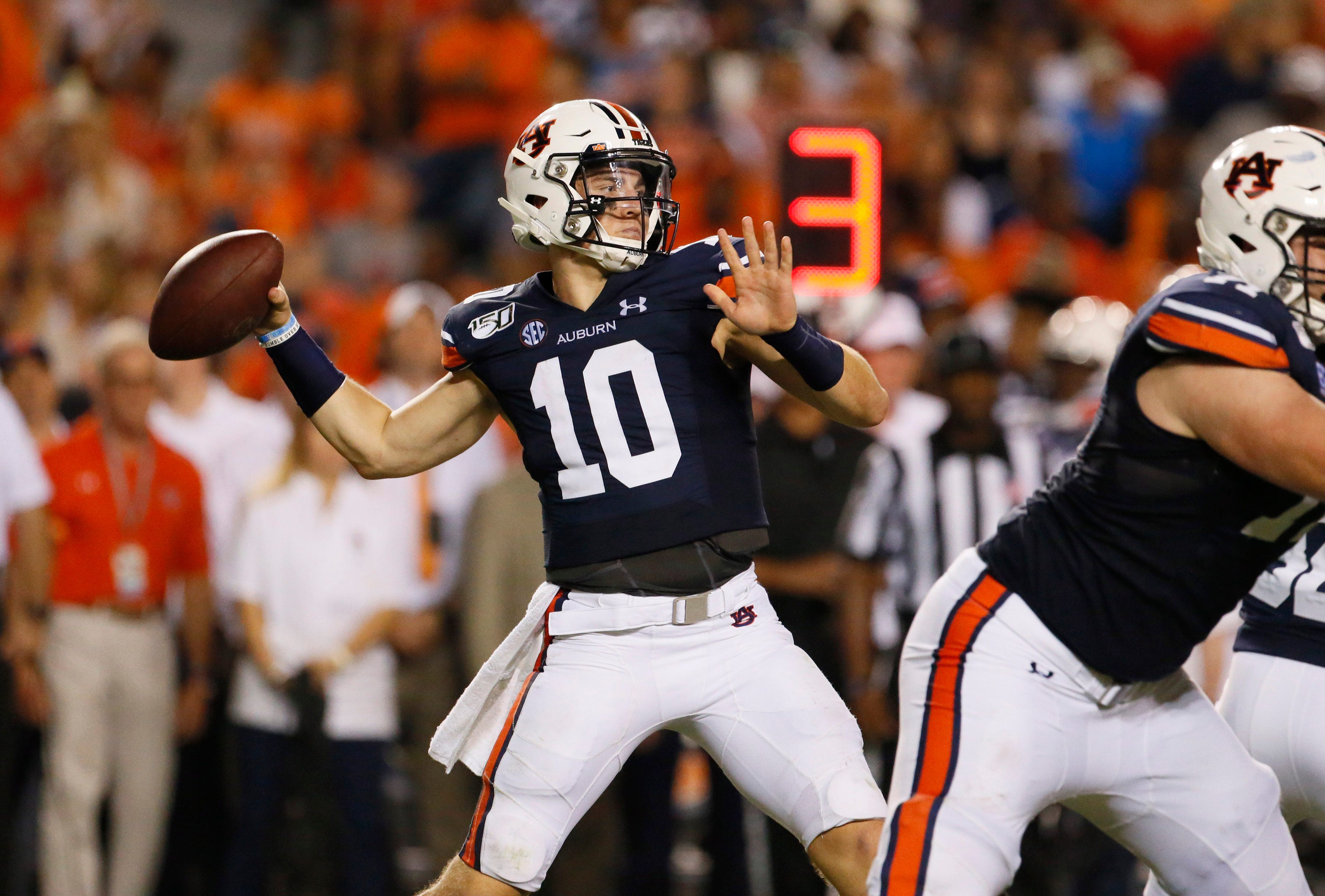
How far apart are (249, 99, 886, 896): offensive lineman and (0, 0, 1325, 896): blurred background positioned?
6.68 feet

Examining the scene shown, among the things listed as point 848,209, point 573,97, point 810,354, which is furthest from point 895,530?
point 573,97

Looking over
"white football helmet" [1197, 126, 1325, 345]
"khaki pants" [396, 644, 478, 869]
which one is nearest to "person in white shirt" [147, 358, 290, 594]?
"khaki pants" [396, 644, 478, 869]

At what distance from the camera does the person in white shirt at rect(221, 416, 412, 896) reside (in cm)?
571

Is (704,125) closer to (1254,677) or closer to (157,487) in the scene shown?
(157,487)

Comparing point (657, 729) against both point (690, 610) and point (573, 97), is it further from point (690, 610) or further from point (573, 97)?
point (573, 97)

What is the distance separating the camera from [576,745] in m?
3.45

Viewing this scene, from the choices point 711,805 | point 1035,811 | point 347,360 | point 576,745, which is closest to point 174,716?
point 711,805

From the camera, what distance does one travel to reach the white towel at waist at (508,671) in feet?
11.7

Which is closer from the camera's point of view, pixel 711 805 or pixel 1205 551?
pixel 1205 551

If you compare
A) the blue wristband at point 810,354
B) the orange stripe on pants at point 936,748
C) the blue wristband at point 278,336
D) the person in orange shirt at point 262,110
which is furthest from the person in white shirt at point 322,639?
the person in orange shirt at point 262,110

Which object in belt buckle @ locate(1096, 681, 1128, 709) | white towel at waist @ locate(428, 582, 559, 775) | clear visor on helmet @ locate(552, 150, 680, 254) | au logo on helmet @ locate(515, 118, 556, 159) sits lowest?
white towel at waist @ locate(428, 582, 559, 775)

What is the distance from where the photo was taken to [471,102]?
930 cm

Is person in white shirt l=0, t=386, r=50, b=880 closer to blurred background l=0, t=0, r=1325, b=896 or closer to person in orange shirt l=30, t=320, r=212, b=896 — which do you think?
blurred background l=0, t=0, r=1325, b=896

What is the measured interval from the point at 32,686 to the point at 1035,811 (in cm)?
374
